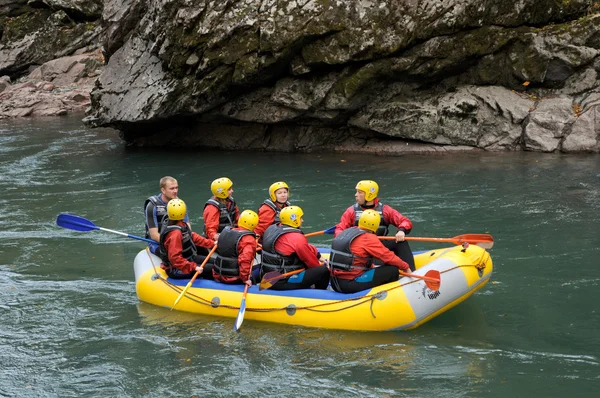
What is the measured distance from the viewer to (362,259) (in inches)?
296

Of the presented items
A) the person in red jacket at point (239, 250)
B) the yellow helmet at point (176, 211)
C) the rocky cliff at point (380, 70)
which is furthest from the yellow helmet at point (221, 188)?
the rocky cliff at point (380, 70)

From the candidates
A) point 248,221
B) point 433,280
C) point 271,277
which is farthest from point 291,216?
point 433,280

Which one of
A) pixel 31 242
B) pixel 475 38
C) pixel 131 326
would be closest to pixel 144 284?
pixel 131 326

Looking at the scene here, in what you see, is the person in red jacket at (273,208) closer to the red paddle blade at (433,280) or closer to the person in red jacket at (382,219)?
the person in red jacket at (382,219)

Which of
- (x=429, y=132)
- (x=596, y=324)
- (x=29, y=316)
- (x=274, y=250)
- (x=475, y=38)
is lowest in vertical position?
(x=29, y=316)

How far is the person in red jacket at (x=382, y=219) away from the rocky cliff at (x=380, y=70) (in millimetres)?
7763

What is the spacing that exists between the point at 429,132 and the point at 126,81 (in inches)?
307

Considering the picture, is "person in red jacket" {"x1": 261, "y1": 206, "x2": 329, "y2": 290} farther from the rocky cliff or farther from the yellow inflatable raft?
the rocky cliff

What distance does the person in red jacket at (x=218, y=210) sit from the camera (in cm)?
906

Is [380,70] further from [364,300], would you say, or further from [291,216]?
[364,300]

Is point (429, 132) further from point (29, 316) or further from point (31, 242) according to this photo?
point (29, 316)

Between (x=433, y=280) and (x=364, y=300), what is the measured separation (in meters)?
0.76

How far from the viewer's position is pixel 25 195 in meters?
14.5

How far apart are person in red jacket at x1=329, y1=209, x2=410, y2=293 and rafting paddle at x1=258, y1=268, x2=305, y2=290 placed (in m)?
0.49
